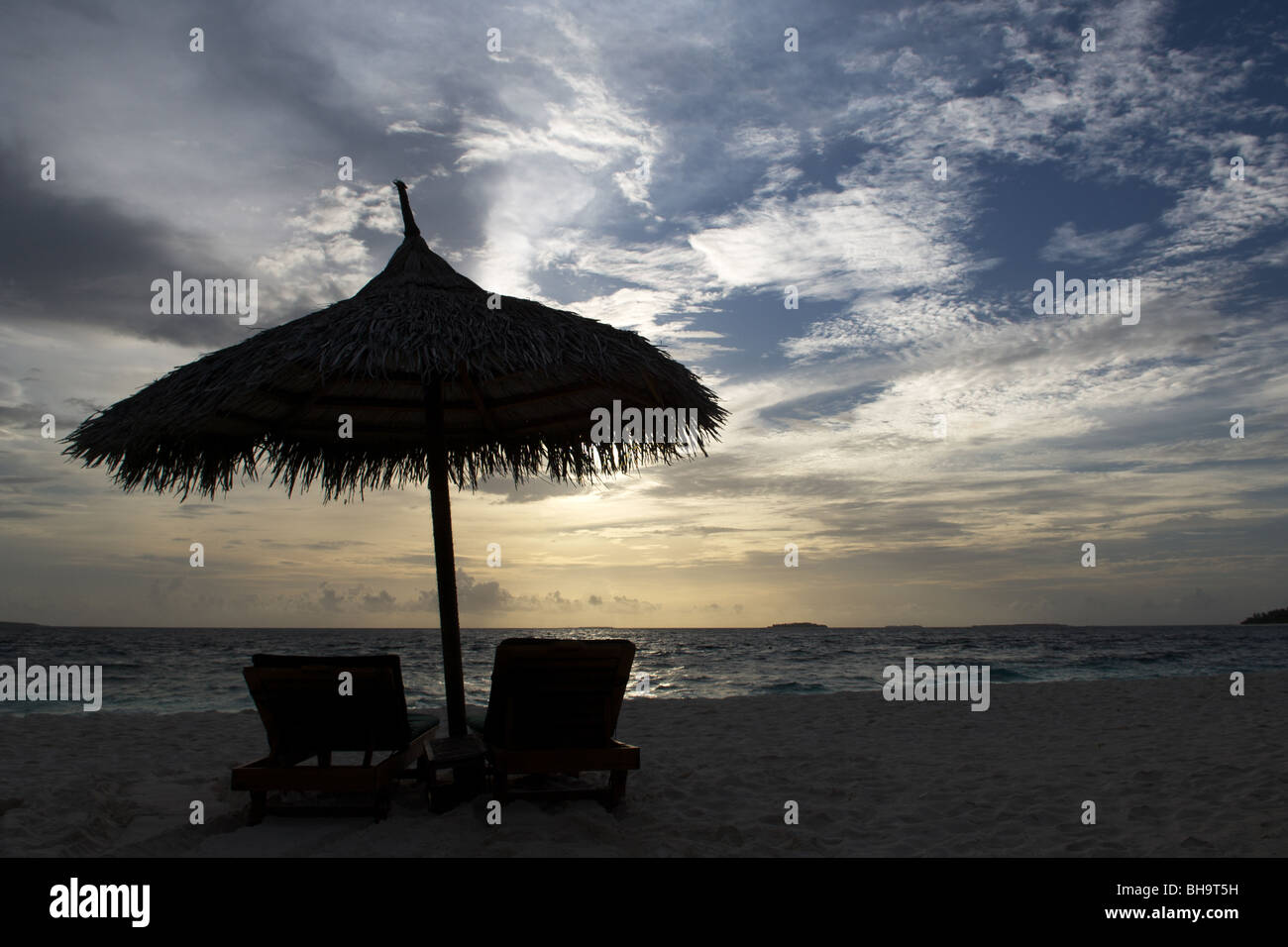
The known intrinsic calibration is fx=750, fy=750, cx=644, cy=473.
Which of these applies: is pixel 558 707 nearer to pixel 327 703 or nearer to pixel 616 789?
pixel 616 789

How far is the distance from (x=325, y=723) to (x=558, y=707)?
1.21 meters

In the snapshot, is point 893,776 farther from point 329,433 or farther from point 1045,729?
point 329,433

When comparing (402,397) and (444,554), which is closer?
(444,554)

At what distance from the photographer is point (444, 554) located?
4.75 metres

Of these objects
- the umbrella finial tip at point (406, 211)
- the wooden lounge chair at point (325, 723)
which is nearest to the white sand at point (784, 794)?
the wooden lounge chair at point (325, 723)

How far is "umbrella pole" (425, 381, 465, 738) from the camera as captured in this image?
4633mm

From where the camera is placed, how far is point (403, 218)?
16.8 ft

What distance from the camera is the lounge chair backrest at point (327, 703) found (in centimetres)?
378

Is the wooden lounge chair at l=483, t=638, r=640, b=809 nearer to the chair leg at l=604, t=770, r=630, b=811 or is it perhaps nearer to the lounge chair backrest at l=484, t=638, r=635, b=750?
the lounge chair backrest at l=484, t=638, r=635, b=750

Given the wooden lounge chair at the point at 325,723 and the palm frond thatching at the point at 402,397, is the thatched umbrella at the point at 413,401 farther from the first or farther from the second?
the wooden lounge chair at the point at 325,723

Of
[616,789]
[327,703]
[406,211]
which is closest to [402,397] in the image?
[406,211]

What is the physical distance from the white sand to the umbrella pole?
56 cm

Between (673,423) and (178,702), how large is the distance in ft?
54.8
